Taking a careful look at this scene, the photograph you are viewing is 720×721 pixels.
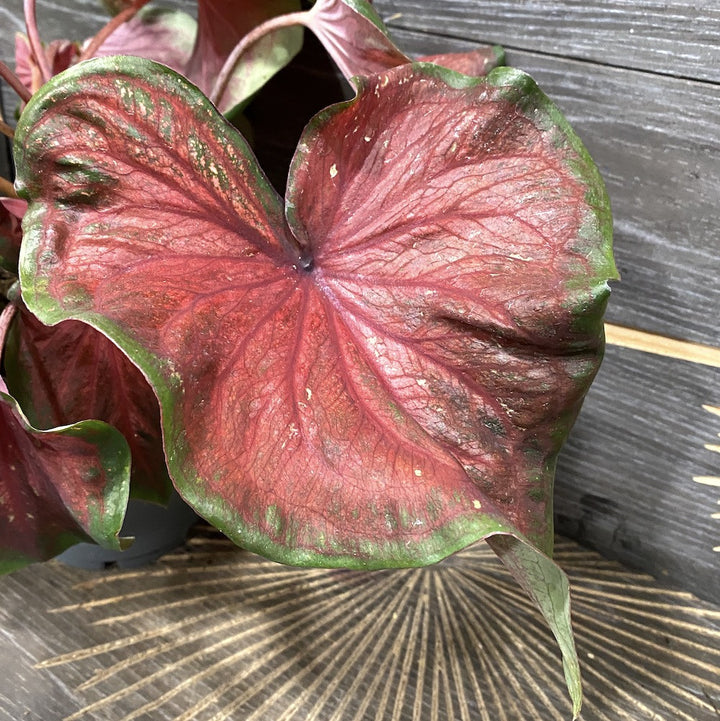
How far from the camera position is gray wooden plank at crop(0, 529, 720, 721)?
2.37ft

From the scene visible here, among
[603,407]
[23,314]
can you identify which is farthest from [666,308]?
[23,314]

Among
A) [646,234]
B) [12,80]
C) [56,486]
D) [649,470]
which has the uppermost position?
[12,80]

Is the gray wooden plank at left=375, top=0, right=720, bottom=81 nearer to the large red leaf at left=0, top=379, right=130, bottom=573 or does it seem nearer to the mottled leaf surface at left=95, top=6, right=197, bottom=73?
the mottled leaf surface at left=95, top=6, right=197, bottom=73

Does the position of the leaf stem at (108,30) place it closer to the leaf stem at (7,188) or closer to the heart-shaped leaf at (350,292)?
the leaf stem at (7,188)

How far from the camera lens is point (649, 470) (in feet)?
2.95

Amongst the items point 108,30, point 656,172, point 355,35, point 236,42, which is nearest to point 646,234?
point 656,172

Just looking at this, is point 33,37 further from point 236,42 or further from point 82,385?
point 82,385

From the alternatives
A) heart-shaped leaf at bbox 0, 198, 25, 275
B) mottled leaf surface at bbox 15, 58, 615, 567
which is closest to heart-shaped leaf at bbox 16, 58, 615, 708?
mottled leaf surface at bbox 15, 58, 615, 567

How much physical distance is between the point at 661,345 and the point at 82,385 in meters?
0.66

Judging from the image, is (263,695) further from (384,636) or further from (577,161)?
(577,161)

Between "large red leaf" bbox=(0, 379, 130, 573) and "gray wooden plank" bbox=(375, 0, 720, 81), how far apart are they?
62 centimetres

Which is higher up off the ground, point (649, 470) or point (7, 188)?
point (7, 188)

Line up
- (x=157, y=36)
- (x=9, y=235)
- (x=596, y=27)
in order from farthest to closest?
(x=157, y=36) < (x=596, y=27) < (x=9, y=235)

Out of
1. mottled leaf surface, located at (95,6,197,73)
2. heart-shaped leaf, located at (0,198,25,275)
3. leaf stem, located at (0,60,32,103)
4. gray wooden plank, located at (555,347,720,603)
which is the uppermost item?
mottled leaf surface, located at (95,6,197,73)
